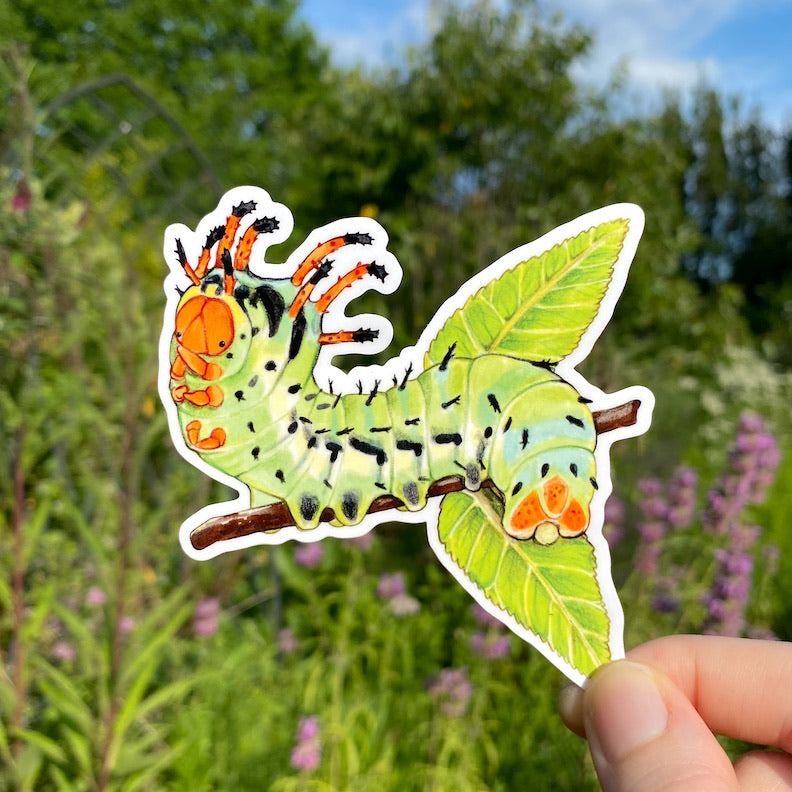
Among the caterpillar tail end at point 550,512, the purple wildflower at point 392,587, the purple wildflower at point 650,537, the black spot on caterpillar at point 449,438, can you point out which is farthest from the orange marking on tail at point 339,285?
the purple wildflower at point 650,537

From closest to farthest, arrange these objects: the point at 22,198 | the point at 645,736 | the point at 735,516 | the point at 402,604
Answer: the point at 645,736 < the point at 22,198 < the point at 735,516 < the point at 402,604

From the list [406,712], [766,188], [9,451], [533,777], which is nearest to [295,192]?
[9,451]

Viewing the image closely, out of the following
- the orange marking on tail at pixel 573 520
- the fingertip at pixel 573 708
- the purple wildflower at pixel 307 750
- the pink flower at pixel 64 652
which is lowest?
the purple wildflower at pixel 307 750

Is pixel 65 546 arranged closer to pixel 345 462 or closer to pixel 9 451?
Result: pixel 9 451

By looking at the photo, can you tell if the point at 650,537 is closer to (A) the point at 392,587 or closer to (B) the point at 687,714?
(A) the point at 392,587

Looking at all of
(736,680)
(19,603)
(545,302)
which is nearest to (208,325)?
(545,302)

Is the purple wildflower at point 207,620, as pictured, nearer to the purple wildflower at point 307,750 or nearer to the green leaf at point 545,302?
the purple wildflower at point 307,750
